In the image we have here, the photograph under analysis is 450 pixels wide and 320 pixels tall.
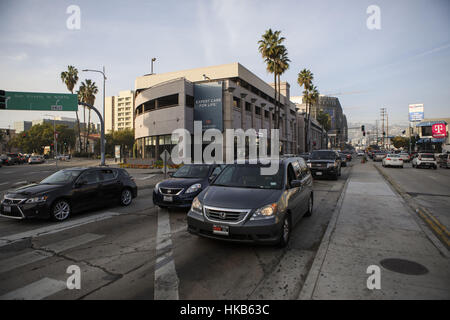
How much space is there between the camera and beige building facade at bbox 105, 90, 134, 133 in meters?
139

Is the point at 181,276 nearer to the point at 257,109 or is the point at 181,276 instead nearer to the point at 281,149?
the point at 257,109

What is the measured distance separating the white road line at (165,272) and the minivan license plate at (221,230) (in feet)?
2.94

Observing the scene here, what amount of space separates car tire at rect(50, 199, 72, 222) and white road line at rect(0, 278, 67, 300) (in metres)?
3.74

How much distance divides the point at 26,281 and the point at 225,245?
3.25 meters

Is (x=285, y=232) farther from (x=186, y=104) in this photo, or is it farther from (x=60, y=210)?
(x=186, y=104)

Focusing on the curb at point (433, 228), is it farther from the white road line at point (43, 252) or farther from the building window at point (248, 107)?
the building window at point (248, 107)

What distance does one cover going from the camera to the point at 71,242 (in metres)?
5.39

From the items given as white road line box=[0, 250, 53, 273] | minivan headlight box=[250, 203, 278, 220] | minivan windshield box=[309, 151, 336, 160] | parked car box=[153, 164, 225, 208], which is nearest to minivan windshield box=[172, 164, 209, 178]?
parked car box=[153, 164, 225, 208]

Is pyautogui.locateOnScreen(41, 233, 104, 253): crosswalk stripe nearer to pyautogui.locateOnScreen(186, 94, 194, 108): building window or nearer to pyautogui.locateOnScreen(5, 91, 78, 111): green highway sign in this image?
pyautogui.locateOnScreen(5, 91, 78, 111): green highway sign

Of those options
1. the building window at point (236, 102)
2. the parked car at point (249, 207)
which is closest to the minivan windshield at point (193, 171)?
the parked car at point (249, 207)

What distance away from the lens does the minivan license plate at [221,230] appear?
4.39 metres

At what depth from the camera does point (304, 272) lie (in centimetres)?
392
